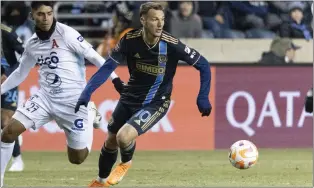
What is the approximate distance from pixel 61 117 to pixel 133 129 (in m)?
1.08

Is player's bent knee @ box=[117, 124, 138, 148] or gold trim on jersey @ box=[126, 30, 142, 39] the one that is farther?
gold trim on jersey @ box=[126, 30, 142, 39]

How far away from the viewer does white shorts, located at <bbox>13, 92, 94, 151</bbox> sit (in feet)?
37.4

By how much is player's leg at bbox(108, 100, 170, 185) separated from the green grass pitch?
709mm

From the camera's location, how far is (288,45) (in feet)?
64.7

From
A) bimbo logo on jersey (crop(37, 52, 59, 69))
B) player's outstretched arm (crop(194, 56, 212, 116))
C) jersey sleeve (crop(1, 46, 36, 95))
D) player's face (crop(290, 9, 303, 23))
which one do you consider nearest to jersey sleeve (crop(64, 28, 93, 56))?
bimbo logo on jersey (crop(37, 52, 59, 69))

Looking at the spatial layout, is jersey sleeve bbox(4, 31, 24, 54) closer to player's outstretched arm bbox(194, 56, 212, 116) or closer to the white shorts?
the white shorts

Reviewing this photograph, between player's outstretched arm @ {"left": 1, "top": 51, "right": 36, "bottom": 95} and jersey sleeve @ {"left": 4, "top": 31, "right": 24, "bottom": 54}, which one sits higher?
player's outstretched arm @ {"left": 1, "top": 51, "right": 36, "bottom": 95}

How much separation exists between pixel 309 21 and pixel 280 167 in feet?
21.3

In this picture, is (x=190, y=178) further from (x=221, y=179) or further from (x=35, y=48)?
(x=35, y=48)

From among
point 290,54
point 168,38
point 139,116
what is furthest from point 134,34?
point 290,54

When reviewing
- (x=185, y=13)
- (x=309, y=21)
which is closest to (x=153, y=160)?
(x=185, y=13)

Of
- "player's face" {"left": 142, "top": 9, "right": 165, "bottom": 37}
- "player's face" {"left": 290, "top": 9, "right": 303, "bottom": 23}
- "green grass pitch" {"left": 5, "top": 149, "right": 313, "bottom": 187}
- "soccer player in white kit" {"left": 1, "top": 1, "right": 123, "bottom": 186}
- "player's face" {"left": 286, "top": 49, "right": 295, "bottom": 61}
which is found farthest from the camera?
"player's face" {"left": 290, "top": 9, "right": 303, "bottom": 23}

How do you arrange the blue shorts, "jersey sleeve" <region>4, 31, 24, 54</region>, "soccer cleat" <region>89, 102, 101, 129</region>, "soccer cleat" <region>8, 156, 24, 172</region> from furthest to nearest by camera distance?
"soccer cleat" <region>8, 156, 24, 172</region> → "jersey sleeve" <region>4, 31, 24, 54</region> → "soccer cleat" <region>89, 102, 101, 129</region> → the blue shorts

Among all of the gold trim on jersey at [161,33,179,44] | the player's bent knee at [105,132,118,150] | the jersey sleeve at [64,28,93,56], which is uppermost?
the gold trim on jersey at [161,33,179,44]
